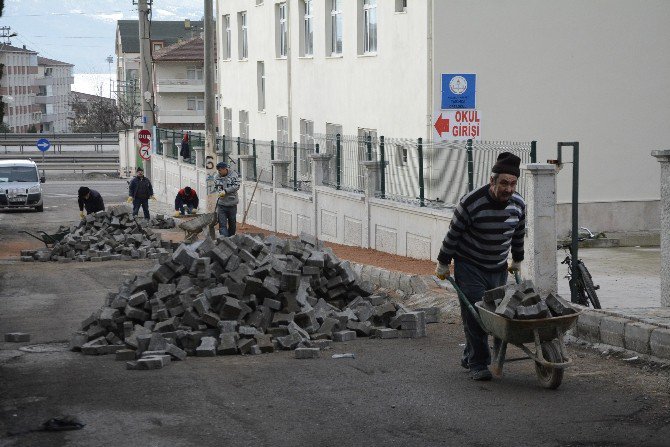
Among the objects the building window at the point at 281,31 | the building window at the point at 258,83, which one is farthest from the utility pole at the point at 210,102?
the building window at the point at 258,83

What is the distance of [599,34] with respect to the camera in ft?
84.4

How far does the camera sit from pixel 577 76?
2577 cm

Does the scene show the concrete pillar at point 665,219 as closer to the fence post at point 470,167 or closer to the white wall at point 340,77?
the fence post at point 470,167

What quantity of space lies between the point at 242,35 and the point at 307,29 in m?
9.98

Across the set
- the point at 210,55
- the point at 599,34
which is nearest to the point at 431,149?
the point at 599,34

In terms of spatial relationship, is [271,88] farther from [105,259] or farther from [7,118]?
[7,118]

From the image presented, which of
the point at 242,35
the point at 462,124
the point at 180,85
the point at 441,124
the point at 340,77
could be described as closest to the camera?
the point at 441,124

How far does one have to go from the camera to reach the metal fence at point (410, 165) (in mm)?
19109

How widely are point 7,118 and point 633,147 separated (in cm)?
12643

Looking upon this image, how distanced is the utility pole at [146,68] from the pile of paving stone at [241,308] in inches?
1215

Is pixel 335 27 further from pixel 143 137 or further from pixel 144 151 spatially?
pixel 144 151

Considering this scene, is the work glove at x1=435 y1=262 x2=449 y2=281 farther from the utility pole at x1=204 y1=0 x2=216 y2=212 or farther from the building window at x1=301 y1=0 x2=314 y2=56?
the building window at x1=301 y1=0 x2=314 y2=56

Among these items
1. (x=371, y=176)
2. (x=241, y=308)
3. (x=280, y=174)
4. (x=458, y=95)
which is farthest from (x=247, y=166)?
(x=241, y=308)

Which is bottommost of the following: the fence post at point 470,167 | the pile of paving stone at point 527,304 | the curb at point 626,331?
the curb at point 626,331
